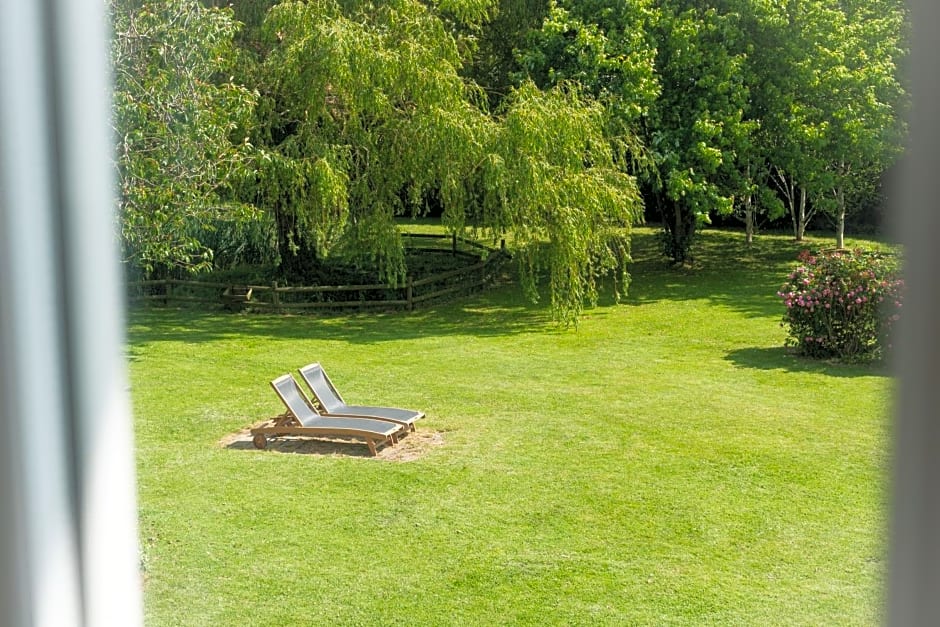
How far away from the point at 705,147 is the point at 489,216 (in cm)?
375

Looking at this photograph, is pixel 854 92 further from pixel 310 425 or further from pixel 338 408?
pixel 310 425

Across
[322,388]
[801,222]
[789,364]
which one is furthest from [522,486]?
[801,222]

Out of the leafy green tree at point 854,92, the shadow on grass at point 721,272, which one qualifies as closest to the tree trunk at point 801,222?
the shadow on grass at point 721,272

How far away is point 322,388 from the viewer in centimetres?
866

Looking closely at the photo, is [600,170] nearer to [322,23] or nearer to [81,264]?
[322,23]

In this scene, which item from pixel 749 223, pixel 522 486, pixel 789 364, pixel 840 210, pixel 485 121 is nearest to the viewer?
pixel 522 486

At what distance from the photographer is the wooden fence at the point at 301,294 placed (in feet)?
46.6

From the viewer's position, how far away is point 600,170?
13477 millimetres

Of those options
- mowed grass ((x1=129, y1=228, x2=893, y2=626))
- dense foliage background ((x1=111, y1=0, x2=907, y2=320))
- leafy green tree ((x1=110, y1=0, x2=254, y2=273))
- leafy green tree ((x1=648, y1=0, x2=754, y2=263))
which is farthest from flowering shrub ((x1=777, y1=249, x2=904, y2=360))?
leafy green tree ((x1=110, y1=0, x2=254, y2=273))

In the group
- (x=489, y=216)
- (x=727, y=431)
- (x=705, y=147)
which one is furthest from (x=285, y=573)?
(x=705, y=147)

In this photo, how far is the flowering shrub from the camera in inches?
414

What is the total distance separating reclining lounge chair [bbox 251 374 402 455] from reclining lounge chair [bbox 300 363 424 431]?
10 cm

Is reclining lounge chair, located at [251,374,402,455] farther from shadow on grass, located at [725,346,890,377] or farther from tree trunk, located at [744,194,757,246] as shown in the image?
tree trunk, located at [744,194,757,246]

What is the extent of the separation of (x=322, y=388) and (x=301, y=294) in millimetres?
5935
